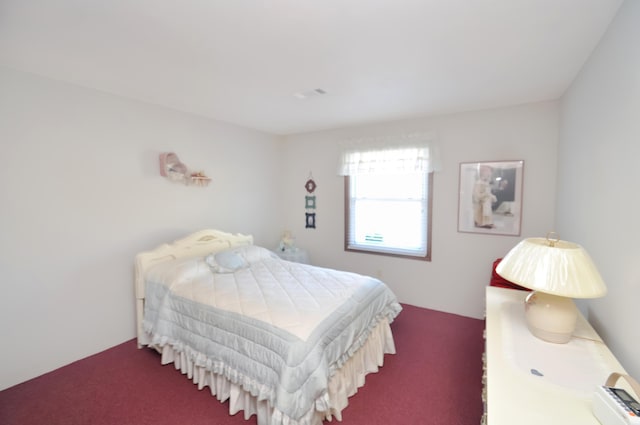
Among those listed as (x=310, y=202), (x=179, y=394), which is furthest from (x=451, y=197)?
(x=179, y=394)

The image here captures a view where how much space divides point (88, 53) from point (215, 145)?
1.68 metres

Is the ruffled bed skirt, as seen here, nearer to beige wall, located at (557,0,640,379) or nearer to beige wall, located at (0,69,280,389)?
beige wall, located at (0,69,280,389)

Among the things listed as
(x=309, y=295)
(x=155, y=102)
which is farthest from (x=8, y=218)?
(x=309, y=295)

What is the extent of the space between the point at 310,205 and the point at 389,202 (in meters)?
1.24

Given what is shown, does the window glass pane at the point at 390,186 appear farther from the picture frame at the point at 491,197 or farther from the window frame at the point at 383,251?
the picture frame at the point at 491,197

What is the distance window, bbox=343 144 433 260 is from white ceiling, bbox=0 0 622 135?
36.2 inches

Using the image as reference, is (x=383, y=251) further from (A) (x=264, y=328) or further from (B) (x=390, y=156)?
(A) (x=264, y=328)

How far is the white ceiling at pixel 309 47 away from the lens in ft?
4.53

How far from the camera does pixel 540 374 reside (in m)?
1.08

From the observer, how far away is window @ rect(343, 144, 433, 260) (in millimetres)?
3441

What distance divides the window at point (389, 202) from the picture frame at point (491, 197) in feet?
1.29

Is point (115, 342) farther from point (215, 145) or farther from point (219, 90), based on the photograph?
point (219, 90)

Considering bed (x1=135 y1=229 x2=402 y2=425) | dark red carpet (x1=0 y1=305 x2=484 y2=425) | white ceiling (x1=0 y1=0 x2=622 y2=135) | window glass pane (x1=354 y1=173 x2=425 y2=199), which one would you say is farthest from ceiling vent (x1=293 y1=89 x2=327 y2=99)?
dark red carpet (x1=0 y1=305 x2=484 y2=425)

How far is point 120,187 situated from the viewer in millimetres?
2613
